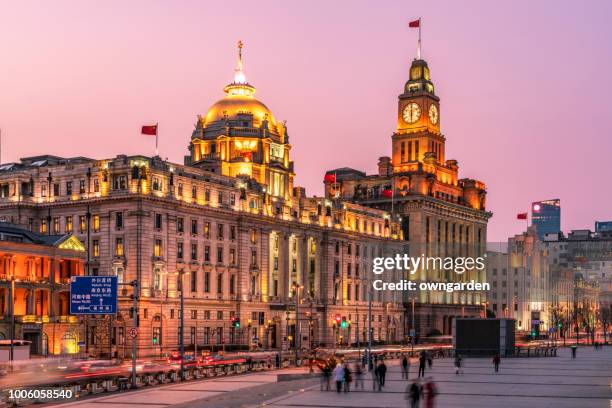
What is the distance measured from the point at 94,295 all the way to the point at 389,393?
2085cm

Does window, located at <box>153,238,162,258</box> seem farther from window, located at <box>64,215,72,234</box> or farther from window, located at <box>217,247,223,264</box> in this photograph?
window, located at <box>217,247,223,264</box>

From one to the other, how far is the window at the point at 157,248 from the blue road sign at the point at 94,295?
53.5 meters

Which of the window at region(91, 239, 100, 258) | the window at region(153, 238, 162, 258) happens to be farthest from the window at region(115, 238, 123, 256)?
the window at region(153, 238, 162, 258)

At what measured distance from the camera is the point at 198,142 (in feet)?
552

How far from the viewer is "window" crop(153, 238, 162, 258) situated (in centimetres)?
12374

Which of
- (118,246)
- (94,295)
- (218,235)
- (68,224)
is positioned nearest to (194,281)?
(218,235)

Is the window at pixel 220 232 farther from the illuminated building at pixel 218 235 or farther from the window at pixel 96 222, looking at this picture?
the window at pixel 96 222

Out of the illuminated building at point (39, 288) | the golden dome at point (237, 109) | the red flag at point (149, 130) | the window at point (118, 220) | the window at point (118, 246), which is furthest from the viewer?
the golden dome at point (237, 109)

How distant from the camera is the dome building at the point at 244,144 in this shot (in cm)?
16225

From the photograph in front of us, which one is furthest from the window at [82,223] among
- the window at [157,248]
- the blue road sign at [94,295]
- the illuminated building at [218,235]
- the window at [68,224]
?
the blue road sign at [94,295]

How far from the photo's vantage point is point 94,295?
6975 cm

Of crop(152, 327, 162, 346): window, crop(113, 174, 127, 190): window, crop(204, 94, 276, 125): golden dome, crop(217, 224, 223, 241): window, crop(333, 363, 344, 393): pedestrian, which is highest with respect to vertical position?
crop(204, 94, 276, 125): golden dome

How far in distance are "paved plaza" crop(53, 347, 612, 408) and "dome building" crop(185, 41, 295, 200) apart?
78103 mm

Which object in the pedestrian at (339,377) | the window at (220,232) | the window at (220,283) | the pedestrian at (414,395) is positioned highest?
the window at (220,232)
